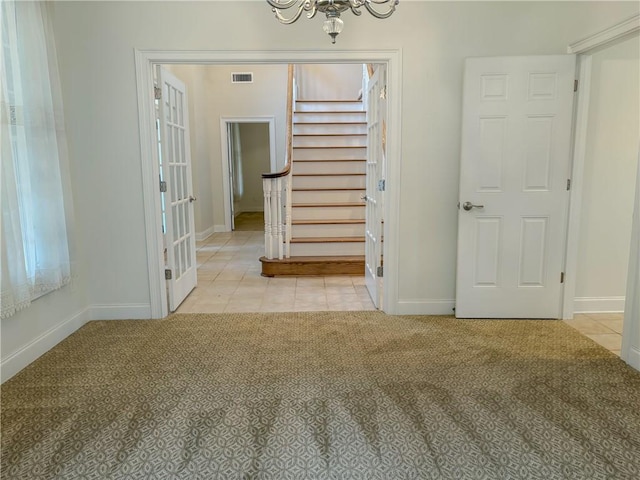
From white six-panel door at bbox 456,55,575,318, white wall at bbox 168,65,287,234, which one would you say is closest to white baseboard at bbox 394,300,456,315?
white six-panel door at bbox 456,55,575,318

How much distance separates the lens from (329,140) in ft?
20.6

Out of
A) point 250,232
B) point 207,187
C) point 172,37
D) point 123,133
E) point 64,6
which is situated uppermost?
point 64,6

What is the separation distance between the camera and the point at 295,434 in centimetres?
192

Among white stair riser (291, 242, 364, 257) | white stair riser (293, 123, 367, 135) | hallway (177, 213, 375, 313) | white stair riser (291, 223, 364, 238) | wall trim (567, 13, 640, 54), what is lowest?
hallway (177, 213, 375, 313)

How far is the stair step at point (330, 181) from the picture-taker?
18.7 ft

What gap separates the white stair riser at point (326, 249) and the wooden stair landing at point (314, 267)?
5.8 inches

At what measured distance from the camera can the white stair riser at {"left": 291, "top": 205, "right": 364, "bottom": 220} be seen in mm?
5297

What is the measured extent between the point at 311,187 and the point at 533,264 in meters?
3.02

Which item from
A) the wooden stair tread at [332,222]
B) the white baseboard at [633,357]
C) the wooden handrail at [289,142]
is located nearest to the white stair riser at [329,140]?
the wooden handrail at [289,142]

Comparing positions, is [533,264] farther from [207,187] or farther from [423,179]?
[207,187]

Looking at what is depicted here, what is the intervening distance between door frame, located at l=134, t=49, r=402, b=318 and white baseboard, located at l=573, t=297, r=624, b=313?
147 centimetres

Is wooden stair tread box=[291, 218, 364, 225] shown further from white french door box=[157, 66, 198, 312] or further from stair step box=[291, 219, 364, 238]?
white french door box=[157, 66, 198, 312]

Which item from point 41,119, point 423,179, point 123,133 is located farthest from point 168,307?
point 423,179

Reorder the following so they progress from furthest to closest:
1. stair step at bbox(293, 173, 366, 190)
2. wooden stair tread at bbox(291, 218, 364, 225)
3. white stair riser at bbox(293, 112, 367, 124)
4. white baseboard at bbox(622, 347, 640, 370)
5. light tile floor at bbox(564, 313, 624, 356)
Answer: white stair riser at bbox(293, 112, 367, 124) < stair step at bbox(293, 173, 366, 190) < wooden stair tread at bbox(291, 218, 364, 225) < light tile floor at bbox(564, 313, 624, 356) < white baseboard at bbox(622, 347, 640, 370)
